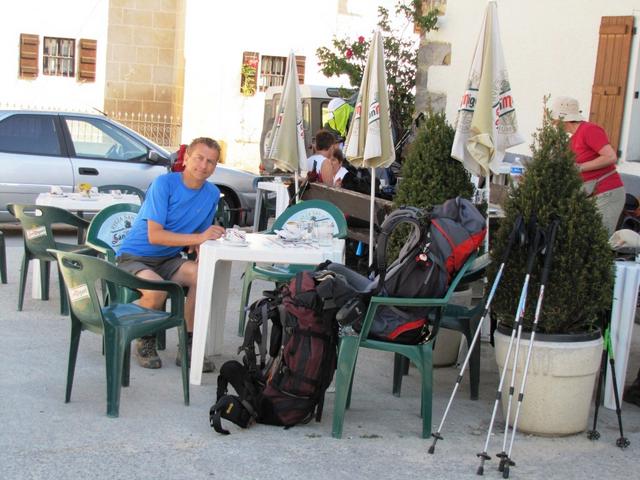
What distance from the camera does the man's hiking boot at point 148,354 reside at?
585 centimetres

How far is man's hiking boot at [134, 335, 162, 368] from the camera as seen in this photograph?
585 cm

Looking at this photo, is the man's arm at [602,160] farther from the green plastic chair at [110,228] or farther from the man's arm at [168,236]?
the green plastic chair at [110,228]

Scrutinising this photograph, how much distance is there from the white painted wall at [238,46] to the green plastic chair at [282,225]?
16.0 m

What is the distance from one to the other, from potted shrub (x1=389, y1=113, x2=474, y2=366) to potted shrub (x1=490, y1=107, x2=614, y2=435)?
3.21 feet

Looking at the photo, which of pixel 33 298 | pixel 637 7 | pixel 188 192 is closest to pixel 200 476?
pixel 188 192

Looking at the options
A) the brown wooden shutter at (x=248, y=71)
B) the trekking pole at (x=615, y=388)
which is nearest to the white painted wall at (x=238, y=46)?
the brown wooden shutter at (x=248, y=71)

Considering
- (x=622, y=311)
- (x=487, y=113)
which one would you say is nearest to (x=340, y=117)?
(x=487, y=113)

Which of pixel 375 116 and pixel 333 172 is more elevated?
pixel 375 116

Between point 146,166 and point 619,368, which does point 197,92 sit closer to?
point 146,166

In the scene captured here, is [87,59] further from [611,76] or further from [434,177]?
[434,177]

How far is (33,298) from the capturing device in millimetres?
7750

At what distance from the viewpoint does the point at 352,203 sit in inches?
336

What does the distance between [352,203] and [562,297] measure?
385cm

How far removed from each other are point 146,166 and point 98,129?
2.31 ft
